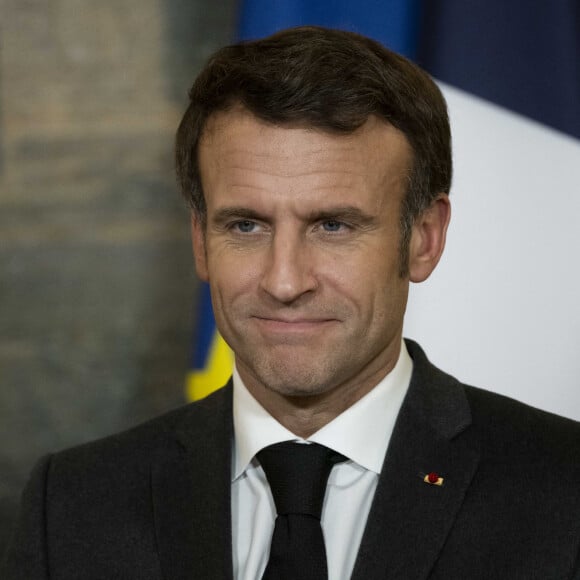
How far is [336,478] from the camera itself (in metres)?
2.13

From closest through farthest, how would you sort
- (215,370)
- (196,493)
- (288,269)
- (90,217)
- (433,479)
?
(288,269)
(433,479)
(196,493)
(215,370)
(90,217)

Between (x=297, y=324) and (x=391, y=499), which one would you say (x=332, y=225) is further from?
(x=391, y=499)

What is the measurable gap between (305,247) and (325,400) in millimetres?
293

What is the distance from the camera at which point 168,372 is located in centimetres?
354

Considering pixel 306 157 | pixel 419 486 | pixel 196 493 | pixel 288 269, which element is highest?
pixel 306 157

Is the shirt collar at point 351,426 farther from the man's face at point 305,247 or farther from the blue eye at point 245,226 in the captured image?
the blue eye at point 245,226

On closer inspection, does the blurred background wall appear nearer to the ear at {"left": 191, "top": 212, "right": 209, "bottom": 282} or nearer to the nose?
the ear at {"left": 191, "top": 212, "right": 209, "bottom": 282}

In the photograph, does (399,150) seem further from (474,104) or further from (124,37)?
(124,37)

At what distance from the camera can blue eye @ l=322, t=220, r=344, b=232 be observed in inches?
80.0

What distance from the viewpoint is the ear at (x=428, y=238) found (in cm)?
219

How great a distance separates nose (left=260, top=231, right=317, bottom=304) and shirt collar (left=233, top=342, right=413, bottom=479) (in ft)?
0.86

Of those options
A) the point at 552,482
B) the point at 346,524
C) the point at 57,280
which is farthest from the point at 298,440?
the point at 57,280

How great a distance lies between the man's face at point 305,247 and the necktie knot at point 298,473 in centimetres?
10

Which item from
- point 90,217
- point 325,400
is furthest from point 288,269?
point 90,217
